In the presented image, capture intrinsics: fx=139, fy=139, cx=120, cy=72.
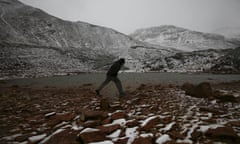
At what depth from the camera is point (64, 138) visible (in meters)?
2.98

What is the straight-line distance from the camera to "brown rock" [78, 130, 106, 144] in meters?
2.86

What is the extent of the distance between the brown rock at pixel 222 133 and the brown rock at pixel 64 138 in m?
2.77

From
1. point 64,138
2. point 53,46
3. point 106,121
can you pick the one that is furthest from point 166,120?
point 53,46

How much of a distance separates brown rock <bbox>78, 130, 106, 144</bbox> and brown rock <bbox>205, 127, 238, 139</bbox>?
224cm

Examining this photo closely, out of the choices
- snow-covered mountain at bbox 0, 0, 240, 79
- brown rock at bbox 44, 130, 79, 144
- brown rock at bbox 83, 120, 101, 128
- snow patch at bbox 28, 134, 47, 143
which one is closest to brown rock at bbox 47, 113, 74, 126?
snow patch at bbox 28, 134, 47, 143

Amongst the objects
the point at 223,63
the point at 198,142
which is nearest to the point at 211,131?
the point at 198,142

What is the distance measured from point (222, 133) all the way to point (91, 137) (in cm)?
269

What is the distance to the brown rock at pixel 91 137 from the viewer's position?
2856mm

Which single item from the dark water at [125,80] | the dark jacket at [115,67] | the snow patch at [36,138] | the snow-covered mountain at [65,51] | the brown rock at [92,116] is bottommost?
the dark water at [125,80]

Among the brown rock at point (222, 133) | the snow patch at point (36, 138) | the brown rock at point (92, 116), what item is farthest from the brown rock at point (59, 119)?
the brown rock at point (222, 133)

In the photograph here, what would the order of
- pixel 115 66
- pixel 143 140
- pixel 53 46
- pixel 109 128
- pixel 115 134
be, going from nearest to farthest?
pixel 143 140 → pixel 115 134 → pixel 109 128 → pixel 115 66 → pixel 53 46

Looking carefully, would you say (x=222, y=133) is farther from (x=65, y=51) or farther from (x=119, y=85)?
(x=65, y=51)

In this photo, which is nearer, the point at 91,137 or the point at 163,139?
the point at 163,139

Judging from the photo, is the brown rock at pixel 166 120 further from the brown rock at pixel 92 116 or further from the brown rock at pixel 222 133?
the brown rock at pixel 92 116
